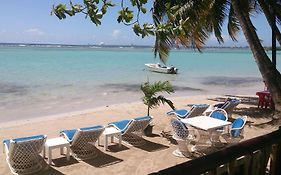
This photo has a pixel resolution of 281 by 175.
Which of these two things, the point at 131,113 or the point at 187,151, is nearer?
the point at 187,151

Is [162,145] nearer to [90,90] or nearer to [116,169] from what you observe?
[116,169]

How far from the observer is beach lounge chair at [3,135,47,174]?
6.02m

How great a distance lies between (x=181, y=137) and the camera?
7.16 meters

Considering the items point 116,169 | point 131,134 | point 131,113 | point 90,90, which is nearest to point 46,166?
point 116,169

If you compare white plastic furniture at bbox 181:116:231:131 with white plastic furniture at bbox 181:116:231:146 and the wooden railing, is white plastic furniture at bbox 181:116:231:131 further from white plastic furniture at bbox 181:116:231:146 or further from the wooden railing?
the wooden railing

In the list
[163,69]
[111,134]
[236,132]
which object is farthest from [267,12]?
[163,69]

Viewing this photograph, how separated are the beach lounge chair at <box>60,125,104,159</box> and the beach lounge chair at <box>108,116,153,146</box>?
94 centimetres

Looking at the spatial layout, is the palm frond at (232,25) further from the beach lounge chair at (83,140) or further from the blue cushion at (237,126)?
the beach lounge chair at (83,140)

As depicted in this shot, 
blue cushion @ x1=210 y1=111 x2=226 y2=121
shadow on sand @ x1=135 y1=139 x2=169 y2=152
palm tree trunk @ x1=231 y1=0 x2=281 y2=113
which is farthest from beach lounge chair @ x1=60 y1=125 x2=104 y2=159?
Answer: palm tree trunk @ x1=231 y1=0 x2=281 y2=113

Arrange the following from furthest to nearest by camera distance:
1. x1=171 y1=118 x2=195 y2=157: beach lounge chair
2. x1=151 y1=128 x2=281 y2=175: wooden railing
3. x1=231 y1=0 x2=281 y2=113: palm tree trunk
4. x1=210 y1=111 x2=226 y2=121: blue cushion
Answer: x1=231 y1=0 x2=281 y2=113: palm tree trunk, x1=210 y1=111 x2=226 y2=121: blue cushion, x1=171 y1=118 x2=195 y2=157: beach lounge chair, x1=151 y1=128 x2=281 y2=175: wooden railing

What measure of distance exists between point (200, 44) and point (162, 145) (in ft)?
22.8

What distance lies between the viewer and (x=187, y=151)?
7.38 meters

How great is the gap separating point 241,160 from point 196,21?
9782 mm

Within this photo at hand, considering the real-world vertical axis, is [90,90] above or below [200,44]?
below
